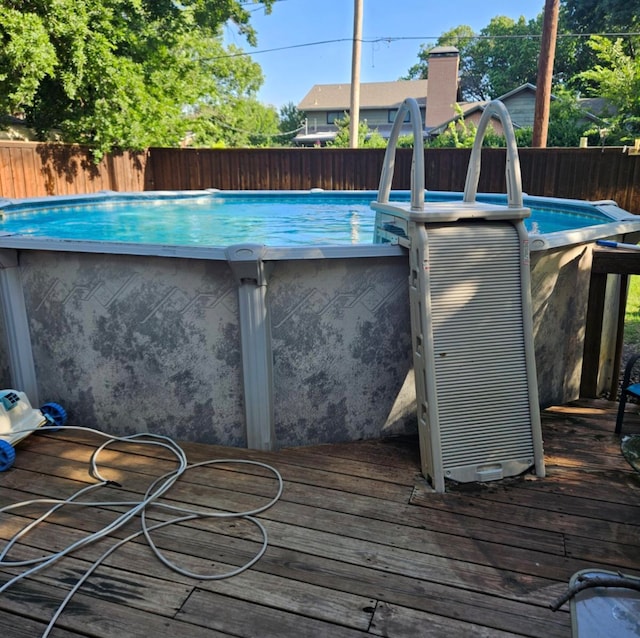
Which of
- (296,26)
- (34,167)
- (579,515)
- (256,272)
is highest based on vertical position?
(296,26)

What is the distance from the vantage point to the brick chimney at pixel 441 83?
28.6 metres

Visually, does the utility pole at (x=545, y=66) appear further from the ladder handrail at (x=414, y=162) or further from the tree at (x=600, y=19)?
the tree at (x=600, y=19)

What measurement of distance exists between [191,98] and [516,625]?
14155 millimetres

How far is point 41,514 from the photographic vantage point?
6.84 ft

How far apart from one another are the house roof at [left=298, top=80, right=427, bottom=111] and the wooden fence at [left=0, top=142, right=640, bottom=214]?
23.7 meters

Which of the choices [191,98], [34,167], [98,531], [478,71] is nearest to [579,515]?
[98,531]

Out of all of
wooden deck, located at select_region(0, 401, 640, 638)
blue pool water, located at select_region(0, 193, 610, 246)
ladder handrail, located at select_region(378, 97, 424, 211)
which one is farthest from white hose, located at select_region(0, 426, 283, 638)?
blue pool water, located at select_region(0, 193, 610, 246)

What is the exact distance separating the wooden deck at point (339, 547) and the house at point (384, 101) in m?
29.2

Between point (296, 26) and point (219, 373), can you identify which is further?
point (296, 26)

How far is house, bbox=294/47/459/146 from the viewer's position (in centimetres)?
2894

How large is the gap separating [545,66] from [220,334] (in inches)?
379

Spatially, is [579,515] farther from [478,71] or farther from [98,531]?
[478,71]

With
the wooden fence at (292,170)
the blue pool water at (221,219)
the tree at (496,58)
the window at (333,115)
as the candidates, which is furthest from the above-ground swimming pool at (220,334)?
the tree at (496,58)

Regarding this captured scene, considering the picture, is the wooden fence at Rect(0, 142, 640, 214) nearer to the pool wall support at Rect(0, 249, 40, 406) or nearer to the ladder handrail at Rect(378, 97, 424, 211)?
the pool wall support at Rect(0, 249, 40, 406)
